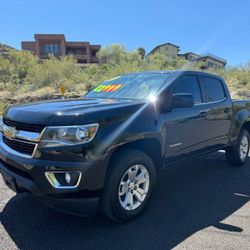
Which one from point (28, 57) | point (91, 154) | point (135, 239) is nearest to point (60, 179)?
point (91, 154)

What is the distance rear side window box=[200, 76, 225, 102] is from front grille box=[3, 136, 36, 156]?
297 cm

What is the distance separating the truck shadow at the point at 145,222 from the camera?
3027 mm

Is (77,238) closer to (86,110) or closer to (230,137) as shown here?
(86,110)

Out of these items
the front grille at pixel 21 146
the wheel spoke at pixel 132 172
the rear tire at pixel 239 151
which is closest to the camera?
the front grille at pixel 21 146

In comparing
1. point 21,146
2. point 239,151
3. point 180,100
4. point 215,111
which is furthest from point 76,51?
point 21,146

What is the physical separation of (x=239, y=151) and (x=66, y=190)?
403cm

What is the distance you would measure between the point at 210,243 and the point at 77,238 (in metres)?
1.37

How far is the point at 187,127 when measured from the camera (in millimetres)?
4172

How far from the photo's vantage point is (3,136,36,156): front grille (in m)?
3.01

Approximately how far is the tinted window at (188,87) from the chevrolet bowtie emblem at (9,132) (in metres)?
2.10

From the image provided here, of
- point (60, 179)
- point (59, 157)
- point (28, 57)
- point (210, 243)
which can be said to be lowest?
point (210, 243)

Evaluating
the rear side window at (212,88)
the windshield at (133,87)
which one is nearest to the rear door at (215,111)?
the rear side window at (212,88)

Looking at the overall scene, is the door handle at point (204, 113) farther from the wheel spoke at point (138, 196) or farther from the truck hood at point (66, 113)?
the wheel spoke at point (138, 196)

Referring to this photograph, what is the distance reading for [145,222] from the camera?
347cm
